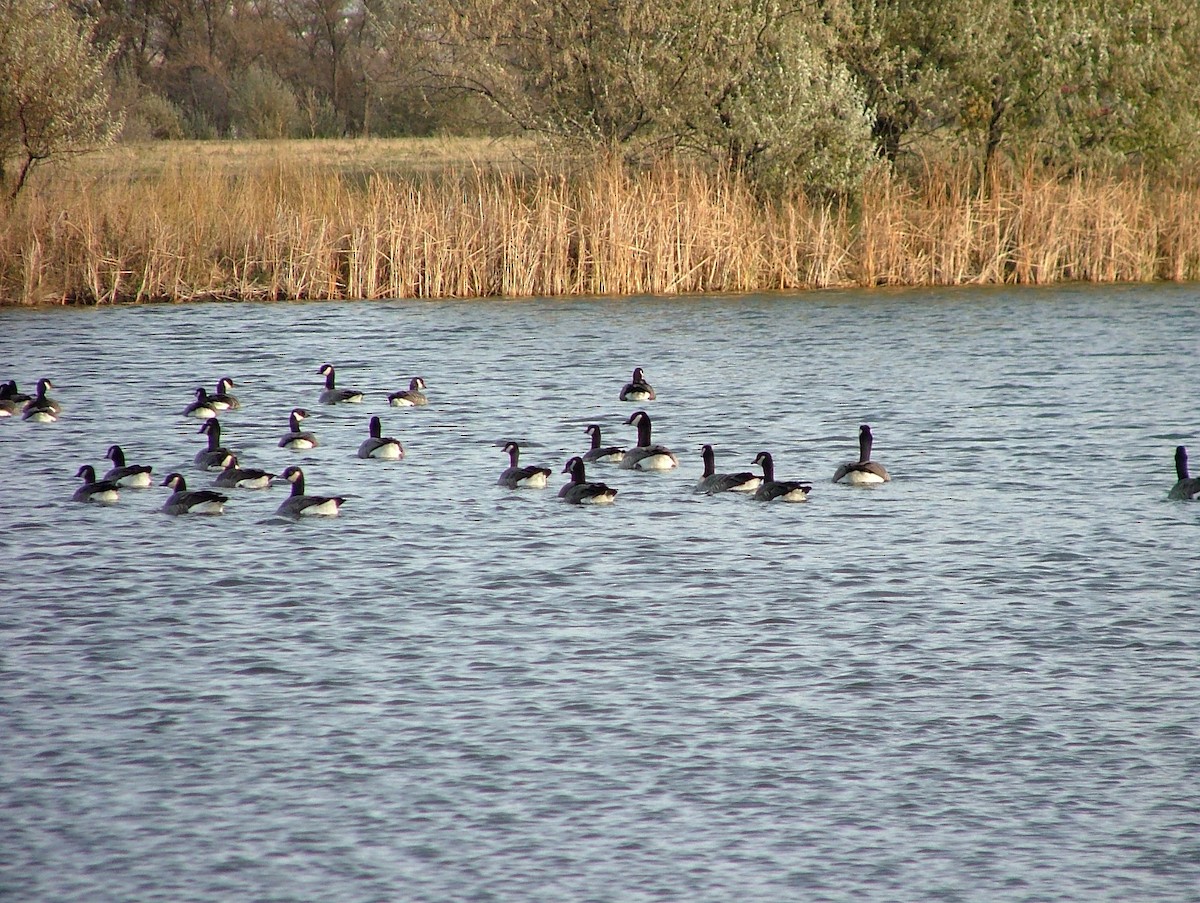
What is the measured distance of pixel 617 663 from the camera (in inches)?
377

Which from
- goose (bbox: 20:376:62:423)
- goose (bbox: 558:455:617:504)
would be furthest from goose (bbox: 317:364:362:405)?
goose (bbox: 558:455:617:504)

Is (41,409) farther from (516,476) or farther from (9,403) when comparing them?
(516,476)

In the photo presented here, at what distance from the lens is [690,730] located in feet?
27.9

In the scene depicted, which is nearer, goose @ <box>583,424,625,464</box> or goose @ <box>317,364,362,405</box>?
goose @ <box>583,424,625,464</box>

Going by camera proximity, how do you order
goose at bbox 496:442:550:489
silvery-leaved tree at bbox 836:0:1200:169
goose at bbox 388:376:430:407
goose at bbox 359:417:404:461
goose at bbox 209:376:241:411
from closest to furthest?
goose at bbox 496:442:550:489 < goose at bbox 359:417:404:461 < goose at bbox 209:376:241:411 < goose at bbox 388:376:430:407 < silvery-leaved tree at bbox 836:0:1200:169

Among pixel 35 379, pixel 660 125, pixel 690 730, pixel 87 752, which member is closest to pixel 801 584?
pixel 690 730

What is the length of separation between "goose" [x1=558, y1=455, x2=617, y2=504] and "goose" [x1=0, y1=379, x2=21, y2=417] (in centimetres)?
718

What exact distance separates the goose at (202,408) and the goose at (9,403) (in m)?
1.84

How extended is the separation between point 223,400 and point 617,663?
972 centimetres

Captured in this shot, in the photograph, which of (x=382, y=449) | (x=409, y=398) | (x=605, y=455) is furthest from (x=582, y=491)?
(x=409, y=398)

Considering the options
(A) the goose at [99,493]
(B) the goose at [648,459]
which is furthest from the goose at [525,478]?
(A) the goose at [99,493]

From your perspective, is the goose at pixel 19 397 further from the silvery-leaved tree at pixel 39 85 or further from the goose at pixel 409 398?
the silvery-leaved tree at pixel 39 85

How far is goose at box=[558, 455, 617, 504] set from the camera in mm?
13922

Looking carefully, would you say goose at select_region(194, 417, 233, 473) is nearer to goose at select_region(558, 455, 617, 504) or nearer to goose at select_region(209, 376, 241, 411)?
goose at select_region(209, 376, 241, 411)
